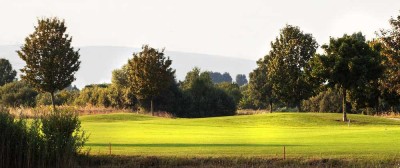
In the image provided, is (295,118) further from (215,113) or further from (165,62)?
(215,113)

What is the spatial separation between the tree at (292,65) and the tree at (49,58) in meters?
30.7

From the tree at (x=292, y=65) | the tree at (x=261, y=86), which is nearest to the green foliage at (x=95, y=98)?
the tree at (x=261, y=86)

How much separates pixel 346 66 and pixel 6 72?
315ft

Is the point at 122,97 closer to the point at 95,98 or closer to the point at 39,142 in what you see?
the point at 95,98

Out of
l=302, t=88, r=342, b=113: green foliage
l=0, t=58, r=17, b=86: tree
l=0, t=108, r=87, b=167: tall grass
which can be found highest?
l=0, t=58, r=17, b=86: tree

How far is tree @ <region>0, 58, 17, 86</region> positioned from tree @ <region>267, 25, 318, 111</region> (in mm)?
72667

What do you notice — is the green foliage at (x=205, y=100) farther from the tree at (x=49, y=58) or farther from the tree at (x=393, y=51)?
the tree at (x=393, y=51)

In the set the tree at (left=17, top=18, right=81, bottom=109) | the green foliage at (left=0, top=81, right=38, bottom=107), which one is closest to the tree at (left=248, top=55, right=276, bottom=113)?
the green foliage at (left=0, top=81, right=38, bottom=107)

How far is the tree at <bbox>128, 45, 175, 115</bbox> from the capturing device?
77.6 meters

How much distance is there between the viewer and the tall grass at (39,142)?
24438mm

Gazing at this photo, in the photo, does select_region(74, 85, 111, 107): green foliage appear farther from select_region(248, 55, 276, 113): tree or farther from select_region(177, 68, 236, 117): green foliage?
select_region(248, 55, 276, 113): tree

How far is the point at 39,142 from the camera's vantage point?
2488cm

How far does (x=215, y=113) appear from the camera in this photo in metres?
102

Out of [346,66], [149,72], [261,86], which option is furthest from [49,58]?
[261,86]
